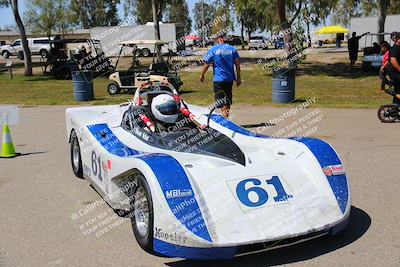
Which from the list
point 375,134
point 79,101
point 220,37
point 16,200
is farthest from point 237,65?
point 79,101

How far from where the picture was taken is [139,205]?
14.2 ft

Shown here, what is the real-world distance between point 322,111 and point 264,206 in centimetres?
845

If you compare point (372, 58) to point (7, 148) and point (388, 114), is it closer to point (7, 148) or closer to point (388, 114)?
point (388, 114)

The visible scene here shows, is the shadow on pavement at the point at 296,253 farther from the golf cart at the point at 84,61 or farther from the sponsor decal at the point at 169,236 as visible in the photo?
Result: the golf cart at the point at 84,61

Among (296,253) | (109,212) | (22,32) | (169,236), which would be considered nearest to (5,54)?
(22,32)

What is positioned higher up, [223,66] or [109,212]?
[223,66]

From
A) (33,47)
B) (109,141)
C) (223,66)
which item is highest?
(33,47)

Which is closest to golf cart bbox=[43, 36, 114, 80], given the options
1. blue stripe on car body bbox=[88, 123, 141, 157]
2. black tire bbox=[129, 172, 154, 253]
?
blue stripe on car body bbox=[88, 123, 141, 157]

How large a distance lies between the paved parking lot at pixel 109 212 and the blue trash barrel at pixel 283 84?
406cm

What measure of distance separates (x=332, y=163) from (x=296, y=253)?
3.34ft

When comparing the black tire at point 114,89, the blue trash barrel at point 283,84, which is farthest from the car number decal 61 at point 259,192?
the black tire at point 114,89

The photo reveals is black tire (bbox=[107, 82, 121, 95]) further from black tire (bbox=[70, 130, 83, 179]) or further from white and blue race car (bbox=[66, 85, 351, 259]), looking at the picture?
white and blue race car (bbox=[66, 85, 351, 259])

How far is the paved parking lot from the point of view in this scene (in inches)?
158

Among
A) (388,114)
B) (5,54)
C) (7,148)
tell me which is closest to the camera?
(7,148)
